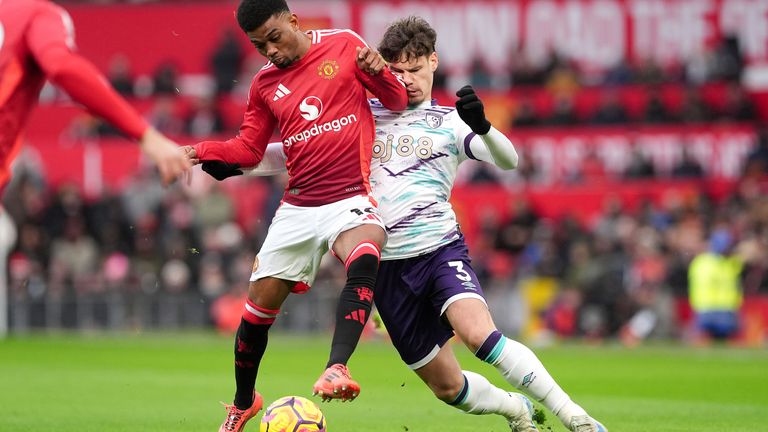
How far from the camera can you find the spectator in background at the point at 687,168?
2378 cm

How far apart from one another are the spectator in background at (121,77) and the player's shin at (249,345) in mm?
19044

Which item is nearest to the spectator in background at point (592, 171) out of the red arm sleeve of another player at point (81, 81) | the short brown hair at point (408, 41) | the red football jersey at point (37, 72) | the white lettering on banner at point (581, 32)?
the white lettering on banner at point (581, 32)

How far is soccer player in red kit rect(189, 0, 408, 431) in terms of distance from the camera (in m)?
7.77

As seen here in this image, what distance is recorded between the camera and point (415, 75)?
8195 millimetres

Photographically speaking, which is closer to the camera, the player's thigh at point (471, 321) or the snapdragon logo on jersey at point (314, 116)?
the player's thigh at point (471, 321)

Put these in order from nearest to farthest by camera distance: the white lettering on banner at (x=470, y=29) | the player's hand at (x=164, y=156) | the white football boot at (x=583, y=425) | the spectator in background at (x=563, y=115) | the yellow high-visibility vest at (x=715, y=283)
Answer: the player's hand at (x=164, y=156), the white football boot at (x=583, y=425), the yellow high-visibility vest at (x=715, y=283), the spectator in background at (x=563, y=115), the white lettering on banner at (x=470, y=29)

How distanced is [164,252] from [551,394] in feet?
Answer: 56.2

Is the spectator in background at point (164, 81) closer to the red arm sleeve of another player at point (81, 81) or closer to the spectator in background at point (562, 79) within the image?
the spectator in background at point (562, 79)

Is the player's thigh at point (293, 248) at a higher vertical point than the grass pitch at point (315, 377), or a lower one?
higher

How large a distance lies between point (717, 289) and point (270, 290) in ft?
47.1

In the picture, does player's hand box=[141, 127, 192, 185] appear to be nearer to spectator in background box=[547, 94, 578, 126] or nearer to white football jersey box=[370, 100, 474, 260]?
white football jersey box=[370, 100, 474, 260]

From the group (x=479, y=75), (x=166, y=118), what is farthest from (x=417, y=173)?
(x=479, y=75)

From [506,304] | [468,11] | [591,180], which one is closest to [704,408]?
[506,304]

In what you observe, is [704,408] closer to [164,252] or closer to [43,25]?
[43,25]
